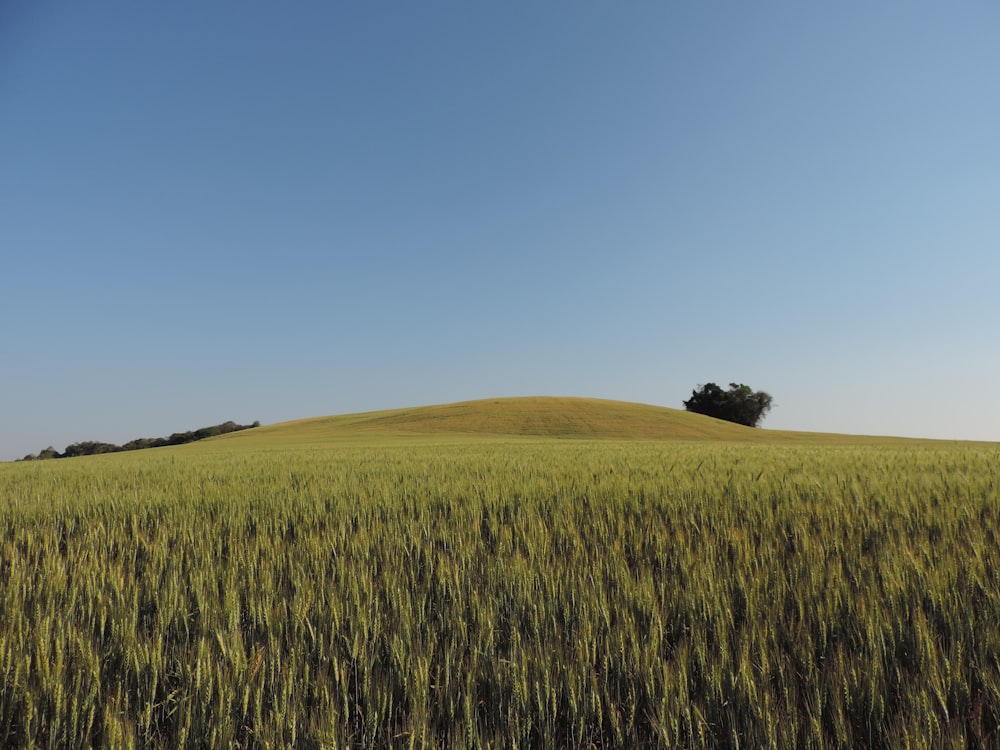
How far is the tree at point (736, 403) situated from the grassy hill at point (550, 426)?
823 inches

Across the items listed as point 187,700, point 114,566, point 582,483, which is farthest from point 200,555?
point 582,483

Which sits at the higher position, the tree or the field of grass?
the tree

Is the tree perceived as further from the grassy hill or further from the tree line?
the tree line

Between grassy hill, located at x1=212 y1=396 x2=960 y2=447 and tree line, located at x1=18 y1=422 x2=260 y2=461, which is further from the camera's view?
tree line, located at x1=18 y1=422 x2=260 y2=461

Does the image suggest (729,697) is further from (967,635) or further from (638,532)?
(638,532)

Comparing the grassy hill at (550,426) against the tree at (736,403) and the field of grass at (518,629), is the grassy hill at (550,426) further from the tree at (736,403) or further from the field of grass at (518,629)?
the field of grass at (518,629)

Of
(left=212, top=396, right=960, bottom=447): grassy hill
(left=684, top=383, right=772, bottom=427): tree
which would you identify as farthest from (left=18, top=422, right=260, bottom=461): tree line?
(left=684, top=383, right=772, bottom=427): tree

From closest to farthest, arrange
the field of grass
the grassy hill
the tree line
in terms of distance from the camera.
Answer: the field of grass < the grassy hill < the tree line

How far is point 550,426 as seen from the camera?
4009 centimetres

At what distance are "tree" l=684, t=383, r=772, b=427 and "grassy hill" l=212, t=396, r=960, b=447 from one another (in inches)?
823

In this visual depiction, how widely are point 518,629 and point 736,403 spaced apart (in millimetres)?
74726

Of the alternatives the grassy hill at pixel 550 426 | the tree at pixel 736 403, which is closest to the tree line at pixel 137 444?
the grassy hill at pixel 550 426

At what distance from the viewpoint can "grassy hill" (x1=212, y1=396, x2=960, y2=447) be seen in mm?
36906

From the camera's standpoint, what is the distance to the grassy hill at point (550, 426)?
36.9 m
